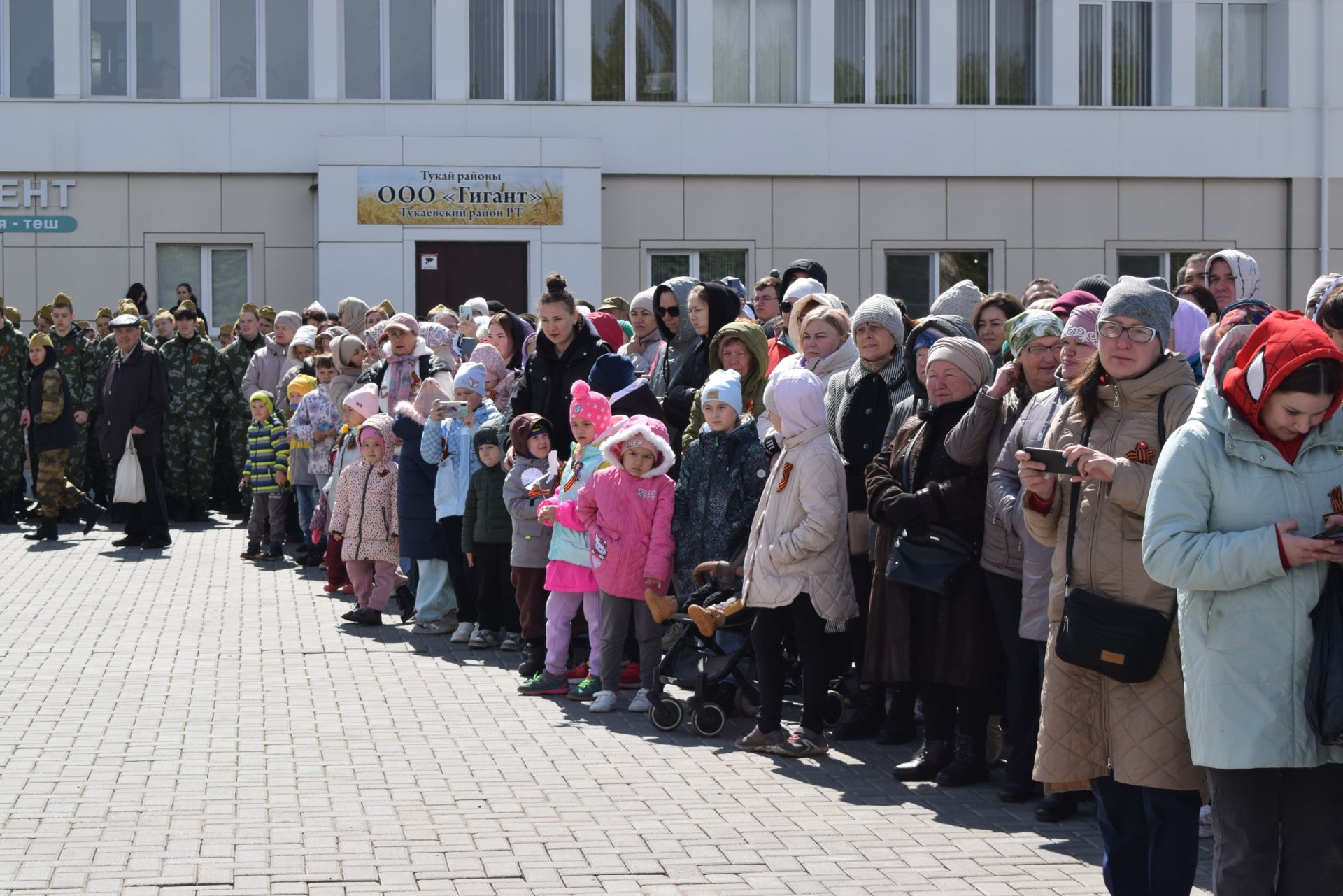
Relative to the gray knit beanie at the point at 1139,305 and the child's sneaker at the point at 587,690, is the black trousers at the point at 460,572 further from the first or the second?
the gray knit beanie at the point at 1139,305

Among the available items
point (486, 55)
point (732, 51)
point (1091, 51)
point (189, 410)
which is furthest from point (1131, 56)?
point (189, 410)

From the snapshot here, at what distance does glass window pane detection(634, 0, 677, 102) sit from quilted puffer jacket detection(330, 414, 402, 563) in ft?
47.4

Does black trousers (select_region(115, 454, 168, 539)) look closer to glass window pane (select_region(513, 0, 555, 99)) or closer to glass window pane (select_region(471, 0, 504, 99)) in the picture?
glass window pane (select_region(471, 0, 504, 99))

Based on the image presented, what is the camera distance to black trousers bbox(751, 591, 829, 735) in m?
7.88

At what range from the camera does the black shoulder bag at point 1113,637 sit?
16.6 ft

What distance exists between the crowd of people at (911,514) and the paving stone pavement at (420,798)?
415mm

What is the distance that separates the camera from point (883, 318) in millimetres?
8273

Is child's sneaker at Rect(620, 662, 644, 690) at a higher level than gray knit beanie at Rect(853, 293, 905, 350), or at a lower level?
lower

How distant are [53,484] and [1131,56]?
58.2ft

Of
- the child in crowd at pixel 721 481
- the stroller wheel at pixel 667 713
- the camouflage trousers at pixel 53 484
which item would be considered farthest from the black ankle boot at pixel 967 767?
the camouflage trousers at pixel 53 484

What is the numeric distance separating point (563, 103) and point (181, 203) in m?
5.73

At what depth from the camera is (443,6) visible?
25172 mm

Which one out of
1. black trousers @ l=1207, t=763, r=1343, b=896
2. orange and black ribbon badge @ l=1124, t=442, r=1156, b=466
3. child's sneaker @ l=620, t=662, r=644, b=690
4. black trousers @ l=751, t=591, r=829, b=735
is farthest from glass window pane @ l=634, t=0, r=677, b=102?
black trousers @ l=1207, t=763, r=1343, b=896

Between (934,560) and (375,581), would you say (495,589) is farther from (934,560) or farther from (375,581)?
(934,560)
